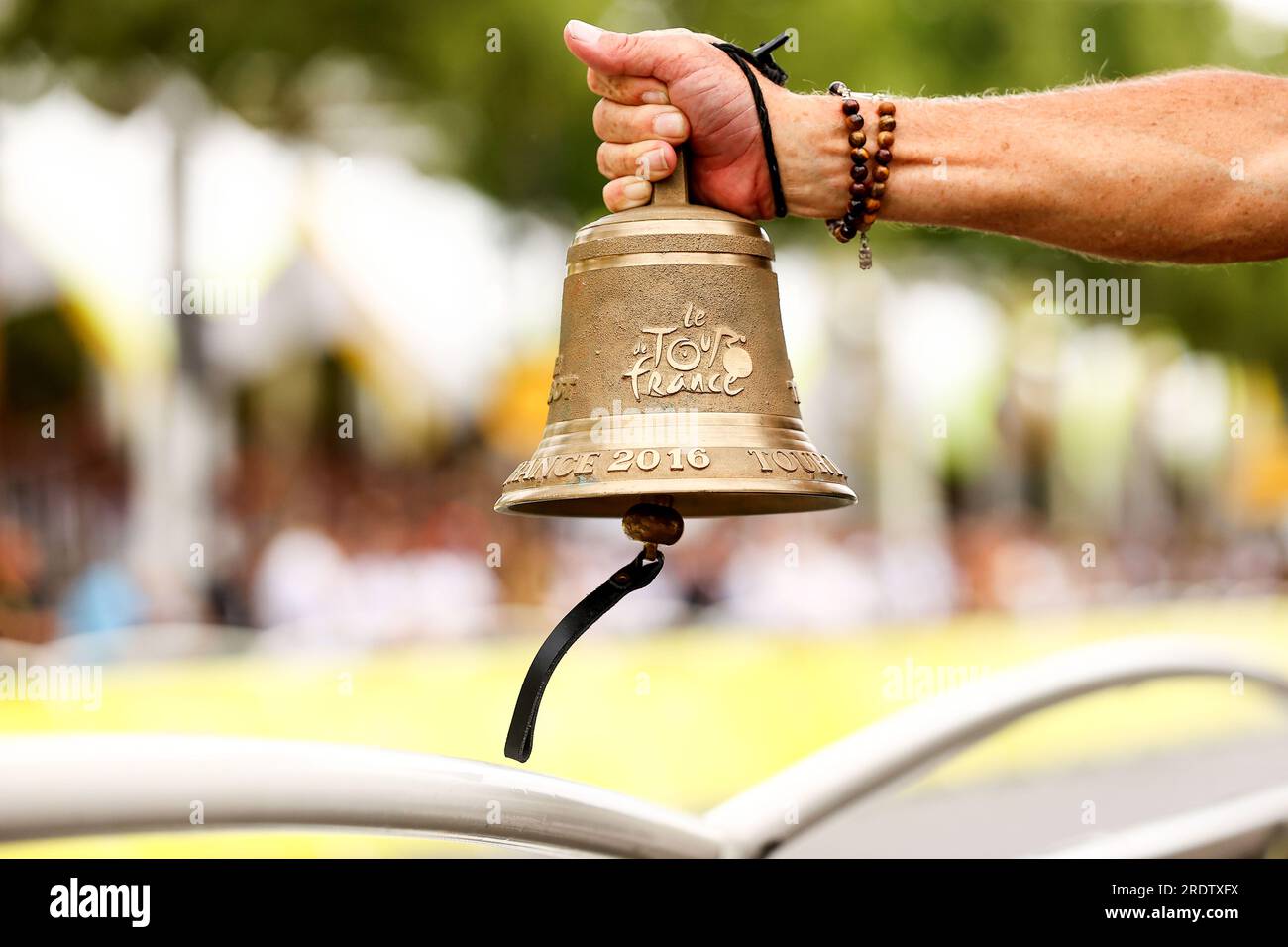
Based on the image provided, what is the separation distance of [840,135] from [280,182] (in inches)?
408

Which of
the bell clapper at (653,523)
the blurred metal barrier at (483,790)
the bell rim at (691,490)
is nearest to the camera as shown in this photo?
the blurred metal barrier at (483,790)

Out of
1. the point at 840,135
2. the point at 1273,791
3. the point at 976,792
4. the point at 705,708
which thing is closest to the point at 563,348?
the point at 840,135

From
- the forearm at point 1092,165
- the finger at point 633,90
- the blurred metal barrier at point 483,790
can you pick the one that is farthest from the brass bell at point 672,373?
the blurred metal barrier at point 483,790

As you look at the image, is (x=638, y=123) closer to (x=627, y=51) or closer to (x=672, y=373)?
(x=627, y=51)

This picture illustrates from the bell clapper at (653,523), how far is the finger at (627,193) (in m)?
0.55

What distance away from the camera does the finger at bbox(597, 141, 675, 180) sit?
102 inches

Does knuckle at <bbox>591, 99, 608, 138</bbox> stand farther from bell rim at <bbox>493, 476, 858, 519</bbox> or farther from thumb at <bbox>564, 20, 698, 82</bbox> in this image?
bell rim at <bbox>493, 476, 858, 519</bbox>

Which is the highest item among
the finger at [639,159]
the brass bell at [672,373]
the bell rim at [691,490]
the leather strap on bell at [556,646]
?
the finger at [639,159]

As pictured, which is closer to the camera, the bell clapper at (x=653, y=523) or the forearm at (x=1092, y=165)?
the bell clapper at (x=653, y=523)

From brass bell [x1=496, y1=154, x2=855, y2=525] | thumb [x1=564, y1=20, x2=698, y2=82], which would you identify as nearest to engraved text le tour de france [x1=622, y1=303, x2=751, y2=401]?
brass bell [x1=496, y1=154, x2=855, y2=525]

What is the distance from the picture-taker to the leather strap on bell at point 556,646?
8.07 ft

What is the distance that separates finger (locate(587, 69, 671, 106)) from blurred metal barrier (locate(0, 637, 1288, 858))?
1.21 meters

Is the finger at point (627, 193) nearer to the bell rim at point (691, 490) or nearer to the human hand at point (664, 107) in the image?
Result: the human hand at point (664, 107)
